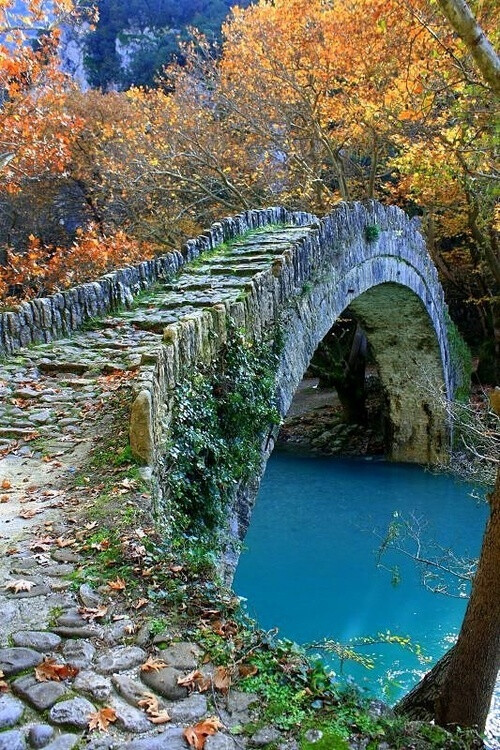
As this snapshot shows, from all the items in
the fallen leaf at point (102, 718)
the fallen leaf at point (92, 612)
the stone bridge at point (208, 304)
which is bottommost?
the fallen leaf at point (102, 718)

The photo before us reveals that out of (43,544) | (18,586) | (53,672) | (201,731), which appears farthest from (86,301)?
(201,731)

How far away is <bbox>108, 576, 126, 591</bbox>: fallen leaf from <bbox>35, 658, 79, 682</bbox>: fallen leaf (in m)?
0.55

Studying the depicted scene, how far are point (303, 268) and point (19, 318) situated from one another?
3200mm

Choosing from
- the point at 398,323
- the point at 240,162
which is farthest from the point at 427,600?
the point at 240,162

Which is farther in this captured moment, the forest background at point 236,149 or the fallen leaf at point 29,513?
the forest background at point 236,149

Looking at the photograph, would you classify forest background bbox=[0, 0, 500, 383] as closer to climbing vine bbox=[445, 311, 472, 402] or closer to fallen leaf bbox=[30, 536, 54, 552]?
climbing vine bbox=[445, 311, 472, 402]

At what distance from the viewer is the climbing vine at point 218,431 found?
14.8 ft

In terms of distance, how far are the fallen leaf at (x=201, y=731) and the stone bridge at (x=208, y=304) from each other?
6.49 feet

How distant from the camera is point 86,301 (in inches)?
270

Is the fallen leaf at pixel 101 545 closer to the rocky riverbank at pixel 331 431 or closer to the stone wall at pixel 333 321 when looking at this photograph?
the stone wall at pixel 333 321

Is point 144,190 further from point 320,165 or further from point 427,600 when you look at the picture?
point 427,600

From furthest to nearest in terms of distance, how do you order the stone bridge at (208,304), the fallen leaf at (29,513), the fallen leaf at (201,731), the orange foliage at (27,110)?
the orange foliage at (27,110), the stone bridge at (208,304), the fallen leaf at (29,513), the fallen leaf at (201,731)

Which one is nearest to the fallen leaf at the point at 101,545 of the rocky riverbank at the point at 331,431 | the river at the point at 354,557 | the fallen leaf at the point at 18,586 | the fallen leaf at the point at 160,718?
the fallen leaf at the point at 18,586

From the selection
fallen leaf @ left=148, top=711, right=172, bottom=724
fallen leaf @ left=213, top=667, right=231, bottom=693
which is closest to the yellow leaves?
fallen leaf @ left=148, top=711, right=172, bottom=724
